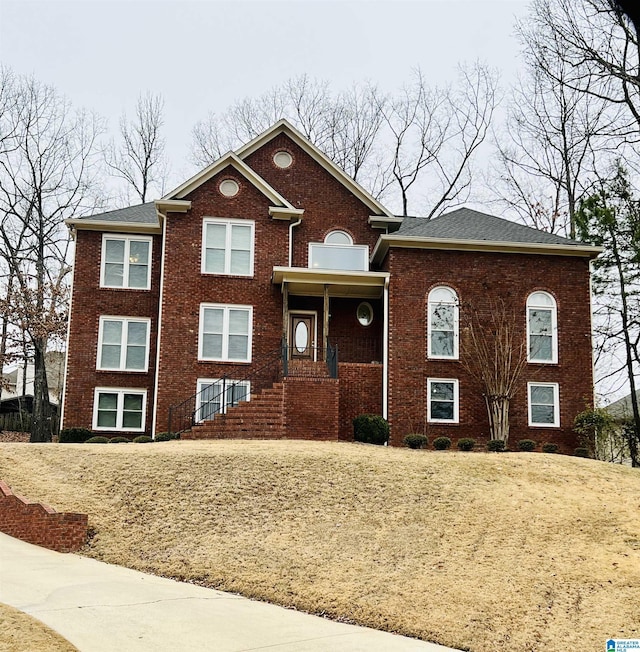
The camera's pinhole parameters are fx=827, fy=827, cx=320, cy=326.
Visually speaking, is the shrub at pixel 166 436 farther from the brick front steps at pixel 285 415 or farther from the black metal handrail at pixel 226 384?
the brick front steps at pixel 285 415

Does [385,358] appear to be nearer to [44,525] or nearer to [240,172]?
[240,172]

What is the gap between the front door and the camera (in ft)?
81.3

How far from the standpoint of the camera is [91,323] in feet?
81.3

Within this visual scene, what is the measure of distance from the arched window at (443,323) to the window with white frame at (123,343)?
852 centimetres

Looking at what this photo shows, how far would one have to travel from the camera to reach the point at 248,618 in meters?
10.2

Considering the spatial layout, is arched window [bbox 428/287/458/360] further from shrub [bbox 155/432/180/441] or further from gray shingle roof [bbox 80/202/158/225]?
gray shingle roof [bbox 80/202/158/225]

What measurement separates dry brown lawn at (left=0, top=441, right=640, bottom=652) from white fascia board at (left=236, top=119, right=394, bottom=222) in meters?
9.64

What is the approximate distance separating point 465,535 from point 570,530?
69.5 inches

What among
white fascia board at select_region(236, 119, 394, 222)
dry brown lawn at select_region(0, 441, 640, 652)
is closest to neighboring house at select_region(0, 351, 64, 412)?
white fascia board at select_region(236, 119, 394, 222)

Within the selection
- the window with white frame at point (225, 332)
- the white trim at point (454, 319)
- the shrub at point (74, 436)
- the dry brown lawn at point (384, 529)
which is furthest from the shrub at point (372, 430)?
the shrub at point (74, 436)

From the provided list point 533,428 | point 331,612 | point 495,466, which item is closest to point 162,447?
point 495,466

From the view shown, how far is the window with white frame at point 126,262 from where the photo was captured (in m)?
25.2

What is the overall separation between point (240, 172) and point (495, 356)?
9211 mm

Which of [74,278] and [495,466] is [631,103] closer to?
[495,466]
